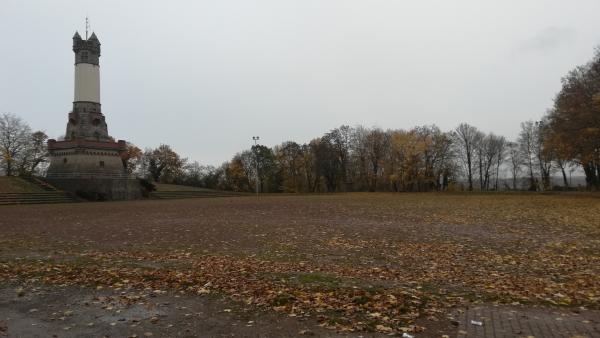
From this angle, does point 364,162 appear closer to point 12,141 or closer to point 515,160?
point 515,160

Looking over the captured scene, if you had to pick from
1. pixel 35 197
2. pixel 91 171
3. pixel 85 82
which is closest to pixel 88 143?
pixel 91 171

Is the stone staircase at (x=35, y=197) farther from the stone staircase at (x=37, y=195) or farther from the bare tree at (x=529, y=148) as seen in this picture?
the bare tree at (x=529, y=148)

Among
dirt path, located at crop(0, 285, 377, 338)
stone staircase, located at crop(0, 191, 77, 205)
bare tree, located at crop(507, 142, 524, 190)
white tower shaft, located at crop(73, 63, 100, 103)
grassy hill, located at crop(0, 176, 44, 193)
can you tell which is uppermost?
white tower shaft, located at crop(73, 63, 100, 103)

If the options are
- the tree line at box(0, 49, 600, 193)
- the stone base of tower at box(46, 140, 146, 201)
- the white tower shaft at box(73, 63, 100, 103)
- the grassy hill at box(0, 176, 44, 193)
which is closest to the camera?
the grassy hill at box(0, 176, 44, 193)

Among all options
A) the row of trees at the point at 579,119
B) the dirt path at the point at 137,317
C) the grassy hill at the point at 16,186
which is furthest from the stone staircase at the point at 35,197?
the row of trees at the point at 579,119

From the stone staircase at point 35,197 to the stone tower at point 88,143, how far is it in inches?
189

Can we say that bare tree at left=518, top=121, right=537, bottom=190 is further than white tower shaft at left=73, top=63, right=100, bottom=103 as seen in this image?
Yes

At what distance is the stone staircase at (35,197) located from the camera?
4056cm

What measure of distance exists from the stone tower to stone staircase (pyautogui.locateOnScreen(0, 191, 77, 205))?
4.80m

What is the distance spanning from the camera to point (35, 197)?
43.6m

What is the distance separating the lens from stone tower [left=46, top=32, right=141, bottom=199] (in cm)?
5250

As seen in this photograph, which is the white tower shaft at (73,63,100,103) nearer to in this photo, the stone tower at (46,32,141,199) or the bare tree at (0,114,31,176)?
the stone tower at (46,32,141,199)

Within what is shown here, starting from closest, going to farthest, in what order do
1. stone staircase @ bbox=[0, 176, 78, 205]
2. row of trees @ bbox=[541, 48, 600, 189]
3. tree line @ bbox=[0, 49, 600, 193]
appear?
row of trees @ bbox=[541, 48, 600, 189] < stone staircase @ bbox=[0, 176, 78, 205] < tree line @ bbox=[0, 49, 600, 193]

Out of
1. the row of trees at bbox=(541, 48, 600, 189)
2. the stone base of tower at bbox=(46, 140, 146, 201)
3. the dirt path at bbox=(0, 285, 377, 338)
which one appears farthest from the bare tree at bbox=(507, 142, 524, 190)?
the dirt path at bbox=(0, 285, 377, 338)
